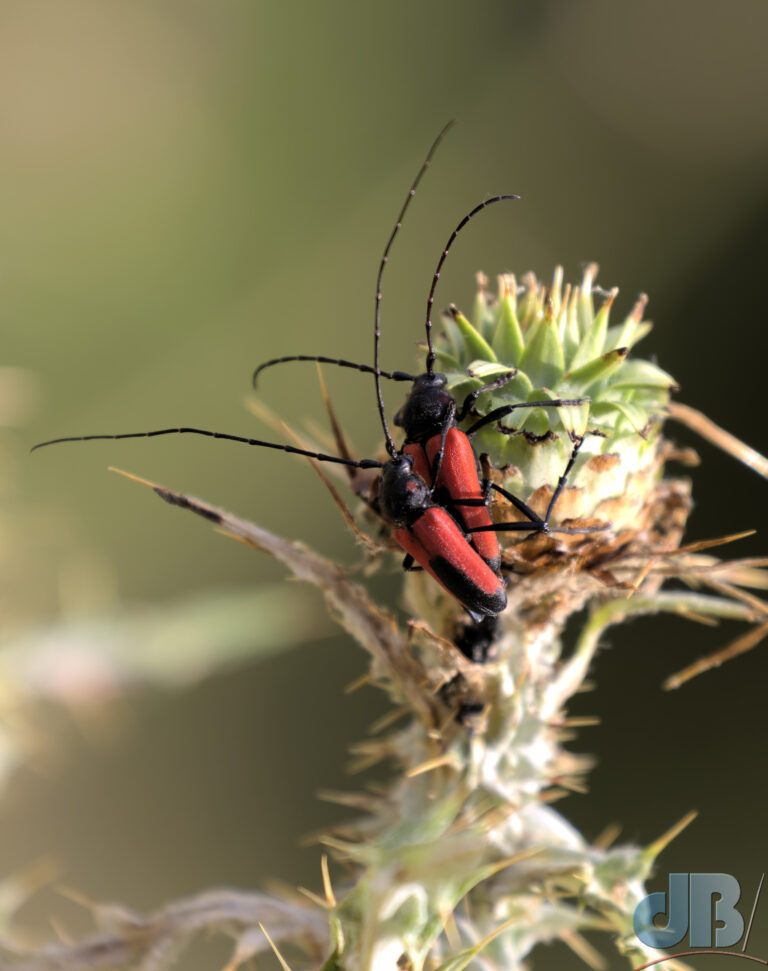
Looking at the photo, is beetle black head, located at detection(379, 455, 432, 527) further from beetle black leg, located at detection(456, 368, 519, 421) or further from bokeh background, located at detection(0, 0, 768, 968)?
bokeh background, located at detection(0, 0, 768, 968)

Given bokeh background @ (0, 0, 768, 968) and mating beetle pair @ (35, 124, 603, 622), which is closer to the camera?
mating beetle pair @ (35, 124, 603, 622)

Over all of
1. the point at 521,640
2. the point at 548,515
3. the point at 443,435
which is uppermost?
the point at 443,435

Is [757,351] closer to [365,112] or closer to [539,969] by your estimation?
[365,112]

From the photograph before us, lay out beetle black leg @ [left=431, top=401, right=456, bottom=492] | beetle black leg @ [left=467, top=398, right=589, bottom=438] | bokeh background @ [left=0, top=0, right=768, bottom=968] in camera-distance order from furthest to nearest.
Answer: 1. bokeh background @ [left=0, top=0, right=768, bottom=968]
2. beetle black leg @ [left=431, top=401, right=456, bottom=492]
3. beetle black leg @ [left=467, top=398, right=589, bottom=438]

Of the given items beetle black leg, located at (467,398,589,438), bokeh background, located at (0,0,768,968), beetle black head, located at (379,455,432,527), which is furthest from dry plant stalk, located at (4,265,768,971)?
bokeh background, located at (0,0,768,968)

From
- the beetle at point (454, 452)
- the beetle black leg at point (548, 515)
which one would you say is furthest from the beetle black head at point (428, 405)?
the beetle black leg at point (548, 515)

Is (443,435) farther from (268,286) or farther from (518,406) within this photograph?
(268,286)

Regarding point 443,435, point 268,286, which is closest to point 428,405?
point 443,435
